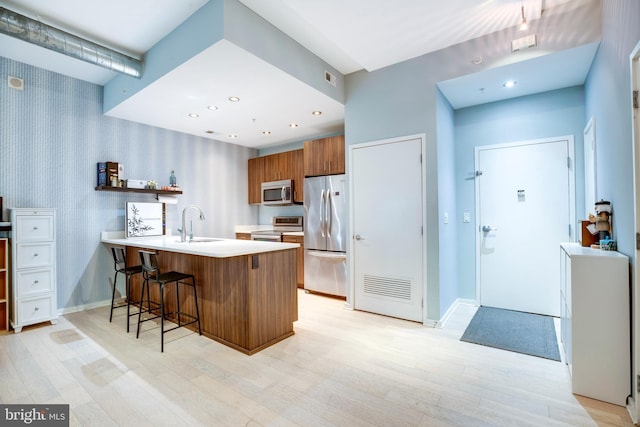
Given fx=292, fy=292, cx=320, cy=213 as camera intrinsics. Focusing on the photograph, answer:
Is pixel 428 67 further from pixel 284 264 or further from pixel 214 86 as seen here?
pixel 284 264

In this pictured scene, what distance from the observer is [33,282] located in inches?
128

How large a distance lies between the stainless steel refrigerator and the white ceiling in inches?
43.8

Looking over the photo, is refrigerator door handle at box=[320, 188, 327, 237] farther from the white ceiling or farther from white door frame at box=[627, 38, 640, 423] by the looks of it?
white door frame at box=[627, 38, 640, 423]

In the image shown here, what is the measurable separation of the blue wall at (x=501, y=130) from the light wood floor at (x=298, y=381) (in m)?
1.31

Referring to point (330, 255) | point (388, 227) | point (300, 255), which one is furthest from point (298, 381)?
point (300, 255)

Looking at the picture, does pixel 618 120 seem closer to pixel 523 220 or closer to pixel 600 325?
pixel 600 325

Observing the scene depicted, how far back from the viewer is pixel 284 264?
2.99 m

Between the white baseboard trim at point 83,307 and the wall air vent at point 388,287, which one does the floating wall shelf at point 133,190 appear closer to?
the white baseboard trim at point 83,307

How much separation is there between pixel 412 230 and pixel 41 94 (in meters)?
4.78

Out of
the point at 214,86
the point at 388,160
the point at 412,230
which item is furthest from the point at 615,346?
the point at 214,86

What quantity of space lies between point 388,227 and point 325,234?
3.65 ft

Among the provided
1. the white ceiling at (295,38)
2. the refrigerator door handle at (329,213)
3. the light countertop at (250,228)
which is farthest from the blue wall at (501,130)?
the light countertop at (250,228)

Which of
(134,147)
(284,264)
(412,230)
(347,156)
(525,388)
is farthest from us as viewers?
(134,147)

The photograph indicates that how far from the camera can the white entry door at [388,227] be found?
3377mm
